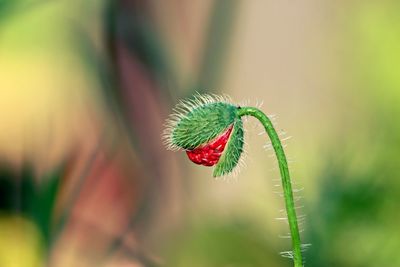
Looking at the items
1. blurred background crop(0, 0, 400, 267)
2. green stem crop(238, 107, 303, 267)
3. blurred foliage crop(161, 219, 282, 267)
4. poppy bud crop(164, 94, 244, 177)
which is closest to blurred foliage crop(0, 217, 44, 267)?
blurred background crop(0, 0, 400, 267)

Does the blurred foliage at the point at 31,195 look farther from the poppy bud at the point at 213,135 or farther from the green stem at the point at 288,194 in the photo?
the green stem at the point at 288,194

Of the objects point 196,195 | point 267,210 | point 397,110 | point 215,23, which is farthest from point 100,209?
point 397,110

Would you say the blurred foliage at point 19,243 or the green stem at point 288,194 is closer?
the green stem at point 288,194

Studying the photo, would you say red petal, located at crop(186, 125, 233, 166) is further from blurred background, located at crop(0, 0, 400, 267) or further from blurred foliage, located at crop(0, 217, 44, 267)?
blurred foliage, located at crop(0, 217, 44, 267)

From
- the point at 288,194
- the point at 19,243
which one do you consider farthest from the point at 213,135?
the point at 19,243

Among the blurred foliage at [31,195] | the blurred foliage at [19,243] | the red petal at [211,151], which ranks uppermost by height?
the blurred foliage at [31,195]

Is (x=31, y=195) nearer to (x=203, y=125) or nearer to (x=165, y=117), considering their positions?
(x=165, y=117)

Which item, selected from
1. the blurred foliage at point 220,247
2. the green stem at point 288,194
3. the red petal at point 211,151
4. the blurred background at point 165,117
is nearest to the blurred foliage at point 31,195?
the blurred background at point 165,117

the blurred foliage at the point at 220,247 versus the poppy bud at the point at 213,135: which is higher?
the blurred foliage at the point at 220,247
